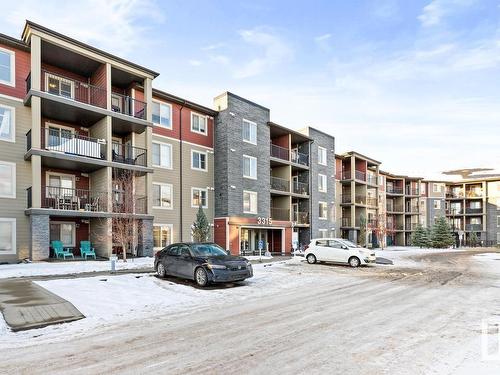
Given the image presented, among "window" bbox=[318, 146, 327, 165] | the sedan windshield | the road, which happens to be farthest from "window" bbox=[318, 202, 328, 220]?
the road

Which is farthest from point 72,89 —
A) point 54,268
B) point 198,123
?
point 54,268

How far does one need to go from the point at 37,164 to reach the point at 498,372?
70.5 feet

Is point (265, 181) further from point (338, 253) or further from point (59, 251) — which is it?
point (59, 251)

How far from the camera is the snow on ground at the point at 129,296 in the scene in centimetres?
806

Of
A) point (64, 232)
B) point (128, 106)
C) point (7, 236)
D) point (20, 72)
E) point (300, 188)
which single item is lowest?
point (64, 232)

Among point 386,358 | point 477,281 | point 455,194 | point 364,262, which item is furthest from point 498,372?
point 455,194

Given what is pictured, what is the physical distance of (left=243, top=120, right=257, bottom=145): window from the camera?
33062mm

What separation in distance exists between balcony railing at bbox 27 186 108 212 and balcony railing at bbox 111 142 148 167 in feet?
9.06

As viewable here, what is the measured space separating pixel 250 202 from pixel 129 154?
36.8ft

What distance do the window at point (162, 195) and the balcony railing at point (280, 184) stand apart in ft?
38.1

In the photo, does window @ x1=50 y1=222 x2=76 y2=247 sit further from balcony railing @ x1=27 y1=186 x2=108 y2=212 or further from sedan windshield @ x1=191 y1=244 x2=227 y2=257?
sedan windshield @ x1=191 y1=244 x2=227 y2=257

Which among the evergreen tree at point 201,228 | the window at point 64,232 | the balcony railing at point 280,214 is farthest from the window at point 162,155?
the balcony railing at point 280,214

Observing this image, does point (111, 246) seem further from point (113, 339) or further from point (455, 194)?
point (455, 194)

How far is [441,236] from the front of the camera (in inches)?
2269
